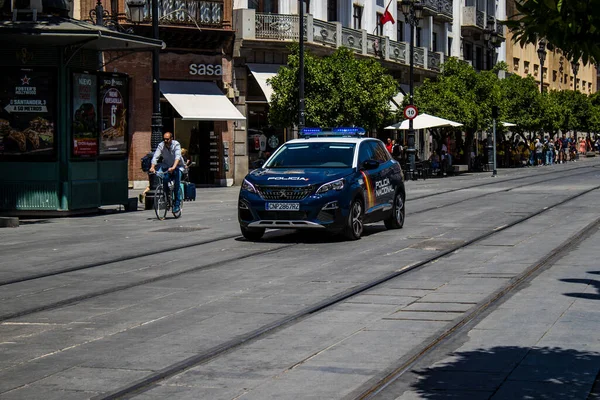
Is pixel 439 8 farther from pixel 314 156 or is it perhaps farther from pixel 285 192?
pixel 285 192

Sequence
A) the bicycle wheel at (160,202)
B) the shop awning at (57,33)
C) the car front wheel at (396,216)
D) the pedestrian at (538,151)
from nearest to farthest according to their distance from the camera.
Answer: the car front wheel at (396,216) → the shop awning at (57,33) → the bicycle wheel at (160,202) → the pedestrian at (538,151)

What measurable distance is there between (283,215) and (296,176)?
616 millimetres

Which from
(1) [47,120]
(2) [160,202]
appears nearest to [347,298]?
(2) [160,202]

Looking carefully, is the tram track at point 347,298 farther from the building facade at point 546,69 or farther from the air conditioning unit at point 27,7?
the building facade at point 546,69

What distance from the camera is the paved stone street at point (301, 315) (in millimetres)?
7031

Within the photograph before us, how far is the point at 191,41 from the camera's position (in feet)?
130

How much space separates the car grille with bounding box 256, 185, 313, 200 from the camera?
1656 centimetres

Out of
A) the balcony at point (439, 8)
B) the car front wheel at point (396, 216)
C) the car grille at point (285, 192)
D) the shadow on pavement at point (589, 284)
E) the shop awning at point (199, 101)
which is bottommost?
the shadow on pavement at point (589, 284)

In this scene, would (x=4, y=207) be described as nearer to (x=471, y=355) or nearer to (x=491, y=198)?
(x=491, y=198)

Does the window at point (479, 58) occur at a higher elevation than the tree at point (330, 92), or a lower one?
higher

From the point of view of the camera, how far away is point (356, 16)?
52.4 m

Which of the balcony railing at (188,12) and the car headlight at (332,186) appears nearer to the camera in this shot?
the car headlight at (332,186)

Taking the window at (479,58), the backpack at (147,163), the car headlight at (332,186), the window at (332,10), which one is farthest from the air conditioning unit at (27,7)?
the window at (479,58)

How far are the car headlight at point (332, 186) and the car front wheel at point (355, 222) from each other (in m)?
0.38
